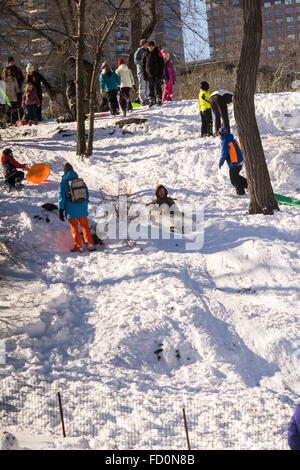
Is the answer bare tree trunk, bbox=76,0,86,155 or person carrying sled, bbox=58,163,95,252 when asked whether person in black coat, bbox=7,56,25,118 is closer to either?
bare tree trunk, bbox=76,0,86,155

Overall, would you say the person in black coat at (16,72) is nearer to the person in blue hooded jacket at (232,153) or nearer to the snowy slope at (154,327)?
the snowy slope at (154,327)

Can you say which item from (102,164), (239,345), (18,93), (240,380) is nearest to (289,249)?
(239,345)

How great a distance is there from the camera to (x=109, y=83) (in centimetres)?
1523

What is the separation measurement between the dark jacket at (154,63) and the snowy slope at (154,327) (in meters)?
5.24

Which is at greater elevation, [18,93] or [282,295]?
[18,93]

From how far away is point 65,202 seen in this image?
837 centimetres

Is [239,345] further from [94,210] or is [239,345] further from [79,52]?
[79,52]

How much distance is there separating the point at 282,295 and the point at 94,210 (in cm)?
475

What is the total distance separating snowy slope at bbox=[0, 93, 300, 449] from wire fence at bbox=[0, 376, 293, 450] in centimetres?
1

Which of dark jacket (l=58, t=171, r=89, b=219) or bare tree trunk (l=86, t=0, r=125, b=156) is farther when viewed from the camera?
bare tree trunk (l=86, t=0, r=125, b=156)

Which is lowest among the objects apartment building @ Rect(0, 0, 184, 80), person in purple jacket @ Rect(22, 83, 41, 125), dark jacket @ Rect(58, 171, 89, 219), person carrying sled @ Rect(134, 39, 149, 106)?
dark jacket @ Rect(58, 171, 89, 219)

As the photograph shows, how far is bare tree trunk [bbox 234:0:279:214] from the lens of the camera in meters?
8.52

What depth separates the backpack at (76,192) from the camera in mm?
8273

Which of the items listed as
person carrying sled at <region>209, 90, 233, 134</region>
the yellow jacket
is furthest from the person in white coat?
person carrying sled at <region>209, 90, 233, 134</region>
